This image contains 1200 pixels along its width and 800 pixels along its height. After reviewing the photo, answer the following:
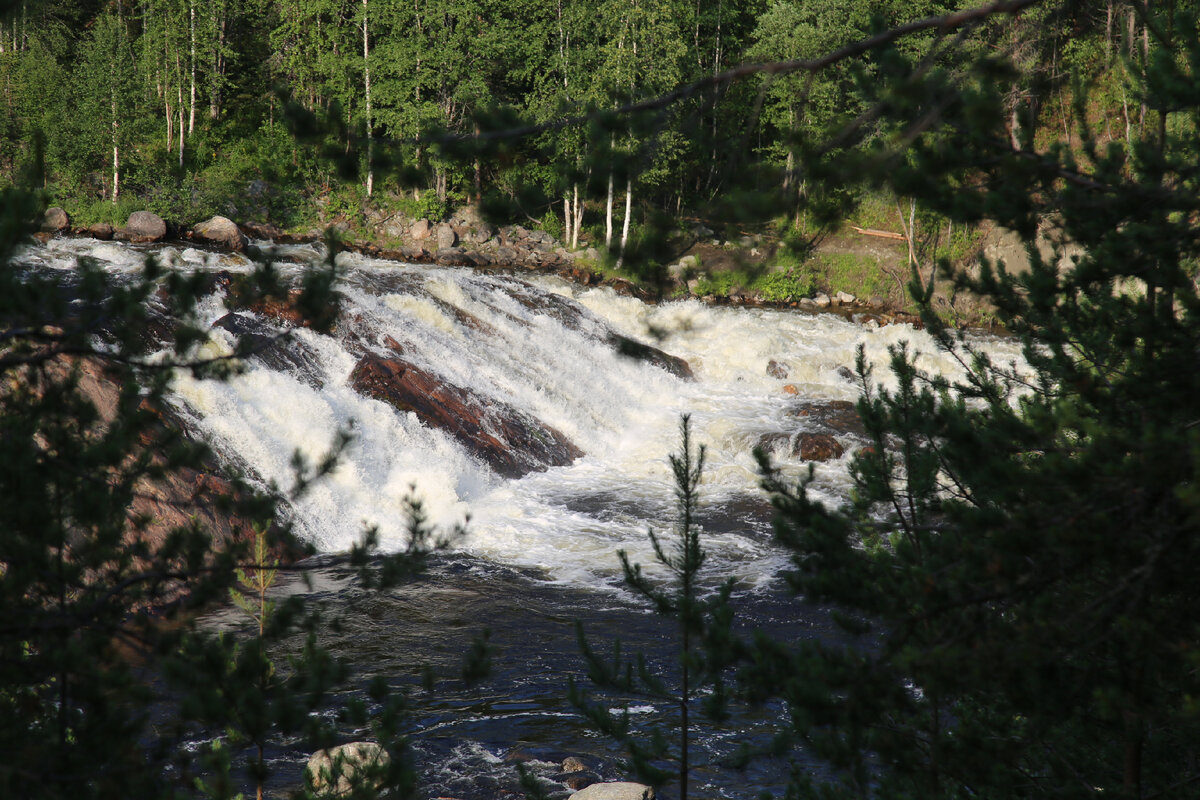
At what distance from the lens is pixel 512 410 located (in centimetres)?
1473

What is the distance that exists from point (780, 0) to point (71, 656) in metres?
32.0

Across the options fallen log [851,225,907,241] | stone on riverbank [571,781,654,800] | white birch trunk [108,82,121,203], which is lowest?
stone on riverbank [571,781,654,800]

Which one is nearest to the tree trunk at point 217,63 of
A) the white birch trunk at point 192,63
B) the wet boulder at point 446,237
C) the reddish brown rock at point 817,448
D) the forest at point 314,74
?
the forest at point 314,74

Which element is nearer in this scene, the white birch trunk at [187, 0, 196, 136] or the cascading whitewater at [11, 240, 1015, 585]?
the cascading whitewater at [11, 240, 1015, 585]

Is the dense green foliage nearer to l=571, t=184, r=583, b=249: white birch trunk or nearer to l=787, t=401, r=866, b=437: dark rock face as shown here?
l=787, t=401, r=866, b=437: dark rock face

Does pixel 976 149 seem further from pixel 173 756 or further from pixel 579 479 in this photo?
pixel 579 479

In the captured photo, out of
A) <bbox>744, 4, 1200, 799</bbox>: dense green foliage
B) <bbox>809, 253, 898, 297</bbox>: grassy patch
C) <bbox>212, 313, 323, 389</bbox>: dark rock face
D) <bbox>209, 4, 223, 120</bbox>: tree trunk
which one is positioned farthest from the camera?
<bbox>209, 4, 223, 120</bbox>: tree trunk

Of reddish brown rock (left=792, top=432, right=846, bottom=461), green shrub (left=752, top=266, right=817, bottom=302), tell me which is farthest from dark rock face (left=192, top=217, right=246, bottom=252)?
reddish brown rock (left=792, top=432, right=846, bottom=461)

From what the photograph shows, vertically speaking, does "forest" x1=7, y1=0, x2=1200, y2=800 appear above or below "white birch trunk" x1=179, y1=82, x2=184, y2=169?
below

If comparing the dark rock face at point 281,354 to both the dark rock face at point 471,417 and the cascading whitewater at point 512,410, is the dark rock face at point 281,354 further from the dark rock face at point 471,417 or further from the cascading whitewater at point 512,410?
the dark rock face at point 471,417

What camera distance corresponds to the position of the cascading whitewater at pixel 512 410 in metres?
11.1

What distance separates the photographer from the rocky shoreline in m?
21.8

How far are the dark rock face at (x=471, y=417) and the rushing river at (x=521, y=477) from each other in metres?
0.20

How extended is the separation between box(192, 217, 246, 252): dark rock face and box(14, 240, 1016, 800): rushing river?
7.84 ft
